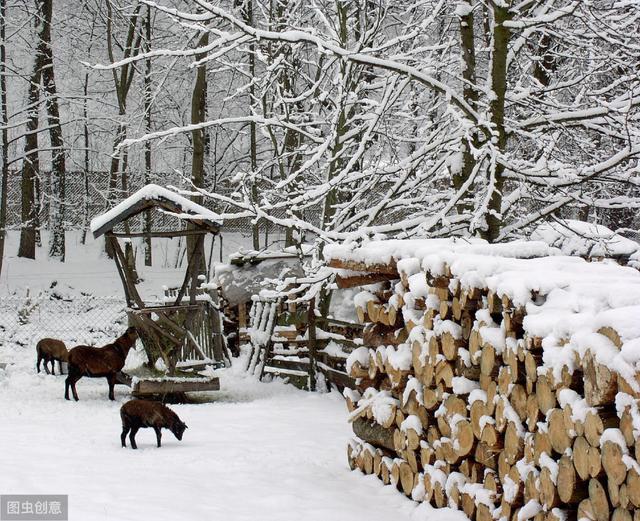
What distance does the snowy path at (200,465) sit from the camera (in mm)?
5648

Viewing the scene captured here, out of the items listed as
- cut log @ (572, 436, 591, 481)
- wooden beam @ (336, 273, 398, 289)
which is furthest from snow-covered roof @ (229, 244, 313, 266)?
cut log @ (572, 436, 591, 481)

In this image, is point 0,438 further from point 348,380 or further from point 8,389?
point 348,380

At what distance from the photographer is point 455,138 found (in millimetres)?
8312

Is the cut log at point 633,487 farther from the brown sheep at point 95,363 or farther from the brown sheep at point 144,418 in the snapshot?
the brown sheep at point 95,363

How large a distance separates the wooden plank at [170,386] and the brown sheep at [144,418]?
3194 millimetres

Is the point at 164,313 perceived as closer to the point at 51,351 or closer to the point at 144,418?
the point at 51,351

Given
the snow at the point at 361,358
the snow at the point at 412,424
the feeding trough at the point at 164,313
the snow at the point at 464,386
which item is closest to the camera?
the snow at the point at 464,386

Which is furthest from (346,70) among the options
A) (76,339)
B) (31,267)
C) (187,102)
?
(187,102)

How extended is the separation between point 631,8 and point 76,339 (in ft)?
40.4

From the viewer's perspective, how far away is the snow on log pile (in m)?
3.70

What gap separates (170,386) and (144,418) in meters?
3.47

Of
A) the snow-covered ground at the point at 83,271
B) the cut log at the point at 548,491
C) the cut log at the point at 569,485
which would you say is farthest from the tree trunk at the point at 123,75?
the cut log at the point at 569,485

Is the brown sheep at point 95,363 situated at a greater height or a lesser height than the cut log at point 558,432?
lesser

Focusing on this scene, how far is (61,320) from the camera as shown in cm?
1795
